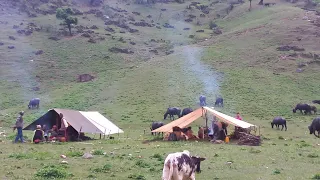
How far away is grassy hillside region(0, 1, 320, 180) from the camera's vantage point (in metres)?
21.4

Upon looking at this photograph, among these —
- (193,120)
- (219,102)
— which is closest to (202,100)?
(219,102)

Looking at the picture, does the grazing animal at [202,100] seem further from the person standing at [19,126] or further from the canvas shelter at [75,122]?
the person standing at [19,126]

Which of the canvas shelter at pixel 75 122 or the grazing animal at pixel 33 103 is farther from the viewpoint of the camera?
the grazing animal at pixel 33 103

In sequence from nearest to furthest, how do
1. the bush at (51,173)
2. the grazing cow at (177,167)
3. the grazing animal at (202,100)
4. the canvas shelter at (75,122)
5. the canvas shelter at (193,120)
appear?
1. the grazing cow at (177,167)
2. the bush at (51,173)
3. the canvas shelter at (75,122)
4. the canvas shelter at (193,120)
5. the grazing animal at (202,100)

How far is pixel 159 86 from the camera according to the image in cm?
6488

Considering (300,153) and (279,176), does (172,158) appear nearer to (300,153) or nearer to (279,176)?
(279,176)

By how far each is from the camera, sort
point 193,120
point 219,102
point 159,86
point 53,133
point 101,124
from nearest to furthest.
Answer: point 53,133, point 193,120, point 101,124, point 219,102, point 159,86

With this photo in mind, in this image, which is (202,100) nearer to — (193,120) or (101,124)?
(193,120)

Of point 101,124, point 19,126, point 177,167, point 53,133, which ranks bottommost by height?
point 177,167

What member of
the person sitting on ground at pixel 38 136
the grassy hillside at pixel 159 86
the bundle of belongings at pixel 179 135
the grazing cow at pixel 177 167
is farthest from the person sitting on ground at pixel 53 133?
the grazing cow at pixel 177 167

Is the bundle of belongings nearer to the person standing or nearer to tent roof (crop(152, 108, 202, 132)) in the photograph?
tent roof (crop(152, 108, 202, 132))

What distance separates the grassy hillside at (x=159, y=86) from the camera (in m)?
21.4

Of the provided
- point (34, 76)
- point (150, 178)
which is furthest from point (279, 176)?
point (34, 76)

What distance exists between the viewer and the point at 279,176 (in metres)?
19.2
